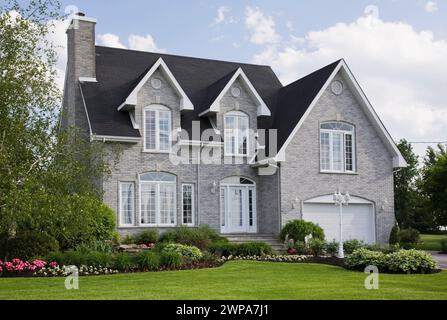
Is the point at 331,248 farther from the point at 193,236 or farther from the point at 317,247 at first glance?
the point at 193,236

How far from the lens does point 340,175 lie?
26422 mm

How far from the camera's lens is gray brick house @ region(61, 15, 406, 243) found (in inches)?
963

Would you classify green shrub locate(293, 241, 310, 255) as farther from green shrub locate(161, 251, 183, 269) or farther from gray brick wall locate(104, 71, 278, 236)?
green shrub locate(161, 251, 183, 269)

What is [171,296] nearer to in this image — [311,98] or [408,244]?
[311,98]

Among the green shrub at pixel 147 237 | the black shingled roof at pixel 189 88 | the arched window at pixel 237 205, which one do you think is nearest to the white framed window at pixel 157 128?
the black shingled roof at pixel 189 88

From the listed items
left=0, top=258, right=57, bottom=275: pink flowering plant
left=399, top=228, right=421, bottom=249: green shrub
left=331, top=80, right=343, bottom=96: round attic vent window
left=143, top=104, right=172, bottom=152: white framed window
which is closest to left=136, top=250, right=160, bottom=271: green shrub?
left=0, top=258, right=57, bottom=275: pink flowering plant

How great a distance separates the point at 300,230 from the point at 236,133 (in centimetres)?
536

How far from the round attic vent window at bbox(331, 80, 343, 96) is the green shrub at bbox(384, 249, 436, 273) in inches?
438

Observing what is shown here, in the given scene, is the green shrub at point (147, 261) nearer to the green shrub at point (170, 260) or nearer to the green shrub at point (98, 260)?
the green shrub at point (170, 260)

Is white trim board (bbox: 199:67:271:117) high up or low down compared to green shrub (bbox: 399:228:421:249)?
up

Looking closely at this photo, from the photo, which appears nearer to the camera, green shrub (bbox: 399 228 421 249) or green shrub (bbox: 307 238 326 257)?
green shrub (bbox: 307 238 326 257)

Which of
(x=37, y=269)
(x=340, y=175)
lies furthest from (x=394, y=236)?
(x=37, y=269)

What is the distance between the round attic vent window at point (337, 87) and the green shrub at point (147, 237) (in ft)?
32.8
